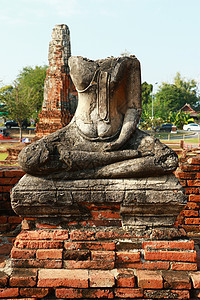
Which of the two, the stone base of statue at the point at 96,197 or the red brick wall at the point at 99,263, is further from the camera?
the stone base of statue at the point at 96,197

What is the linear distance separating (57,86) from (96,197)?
364 inches

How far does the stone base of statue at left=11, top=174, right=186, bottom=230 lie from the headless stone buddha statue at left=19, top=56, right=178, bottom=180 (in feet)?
0.25

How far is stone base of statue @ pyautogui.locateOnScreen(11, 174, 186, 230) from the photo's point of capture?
8.60ft

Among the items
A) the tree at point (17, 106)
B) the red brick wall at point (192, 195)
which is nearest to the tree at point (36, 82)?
the tree at point (17, 106)

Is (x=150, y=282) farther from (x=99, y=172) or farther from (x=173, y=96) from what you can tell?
(x=173, y=96)

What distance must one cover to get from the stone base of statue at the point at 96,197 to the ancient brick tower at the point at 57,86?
28.5ft

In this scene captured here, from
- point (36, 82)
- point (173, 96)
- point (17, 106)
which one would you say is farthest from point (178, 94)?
point (17, 106)

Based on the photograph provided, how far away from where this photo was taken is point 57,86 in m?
11.4

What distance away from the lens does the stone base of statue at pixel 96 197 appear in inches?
103

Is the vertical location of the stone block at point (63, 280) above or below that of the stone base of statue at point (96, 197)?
below

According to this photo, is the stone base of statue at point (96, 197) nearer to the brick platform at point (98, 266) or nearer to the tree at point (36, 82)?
the brick platform at point (98, 266)

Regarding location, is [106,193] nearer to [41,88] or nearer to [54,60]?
[54,60]

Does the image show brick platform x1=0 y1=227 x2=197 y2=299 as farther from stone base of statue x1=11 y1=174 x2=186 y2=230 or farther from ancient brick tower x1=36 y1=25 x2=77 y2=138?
ancient brick tower x1=36 y1=25 x2=77 y2=138

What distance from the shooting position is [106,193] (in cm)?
263
